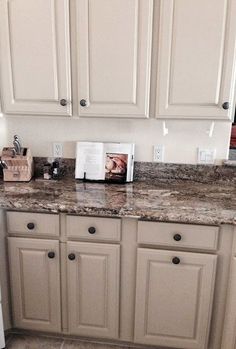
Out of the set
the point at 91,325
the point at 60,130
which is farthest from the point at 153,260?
the point at 60,130

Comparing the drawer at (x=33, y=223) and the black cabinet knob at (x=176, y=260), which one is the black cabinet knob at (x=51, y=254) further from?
the black cabinet knob at (x=176, y=260)

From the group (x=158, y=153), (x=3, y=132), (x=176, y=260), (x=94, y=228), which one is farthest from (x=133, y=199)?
(x=3, y=132)

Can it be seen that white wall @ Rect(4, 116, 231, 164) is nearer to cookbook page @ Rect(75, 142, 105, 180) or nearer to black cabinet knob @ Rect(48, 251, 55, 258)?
cookbook page @ Rect(75, 142, 105, 180)

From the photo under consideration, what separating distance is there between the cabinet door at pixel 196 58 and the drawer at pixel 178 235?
23.4 inches

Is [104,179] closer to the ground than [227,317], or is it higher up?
higher up

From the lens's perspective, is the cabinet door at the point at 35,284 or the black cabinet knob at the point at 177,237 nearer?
the black cabinet knob at the point at 177,237

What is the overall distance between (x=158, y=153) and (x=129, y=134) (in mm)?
230

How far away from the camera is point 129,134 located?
202 cm

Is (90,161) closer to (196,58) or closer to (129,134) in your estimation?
(129,134)

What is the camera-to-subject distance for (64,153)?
211 centimetres

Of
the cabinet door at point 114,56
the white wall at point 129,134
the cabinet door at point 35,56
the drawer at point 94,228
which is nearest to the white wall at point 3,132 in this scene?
the white wall at point 129,134

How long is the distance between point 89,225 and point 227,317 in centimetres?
83

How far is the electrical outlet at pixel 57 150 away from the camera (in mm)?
2104

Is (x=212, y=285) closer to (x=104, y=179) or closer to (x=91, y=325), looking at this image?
(x=91, y=325)
